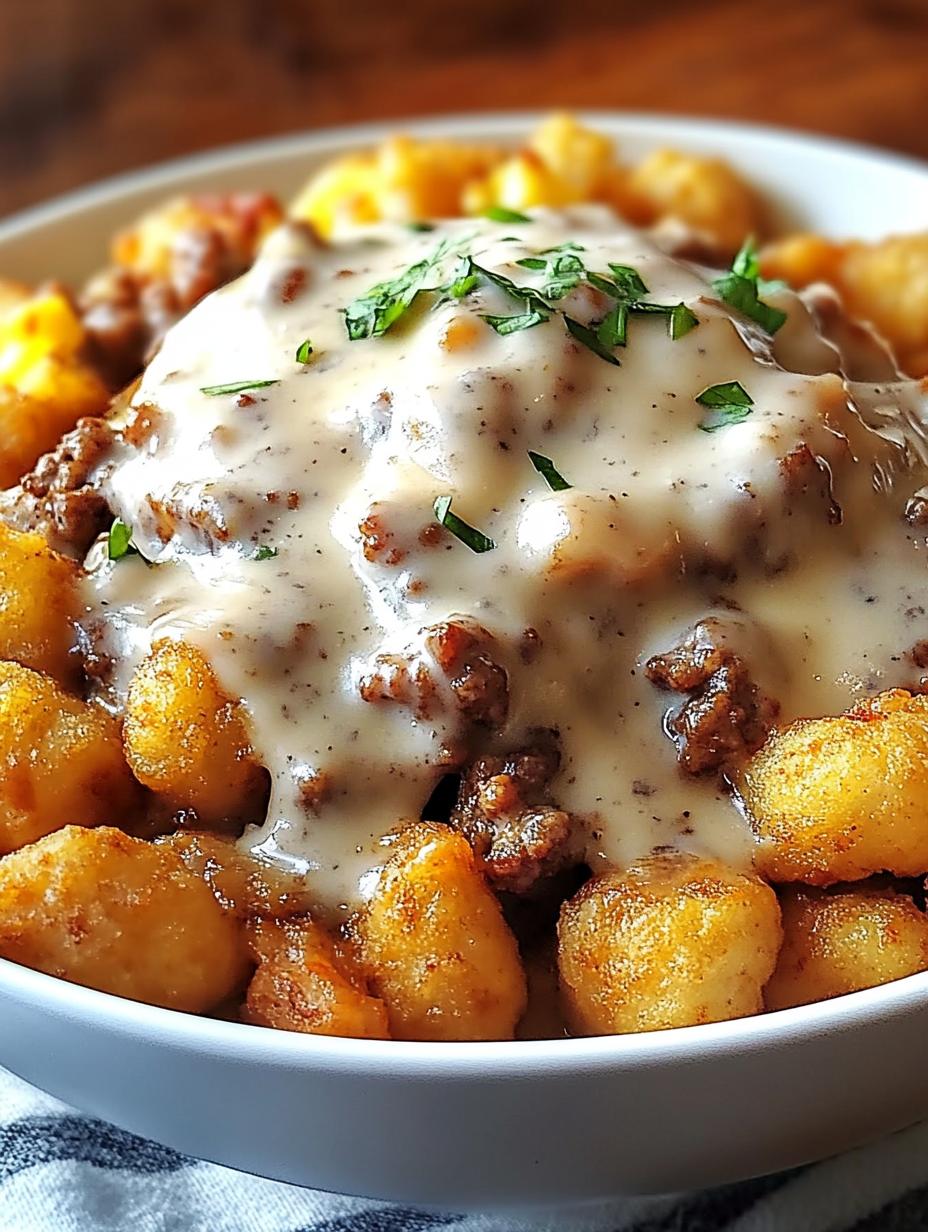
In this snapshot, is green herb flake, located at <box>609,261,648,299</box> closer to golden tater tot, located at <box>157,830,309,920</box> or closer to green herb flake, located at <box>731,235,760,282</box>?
green herb flake, located at <box>731,235,760,282</box>

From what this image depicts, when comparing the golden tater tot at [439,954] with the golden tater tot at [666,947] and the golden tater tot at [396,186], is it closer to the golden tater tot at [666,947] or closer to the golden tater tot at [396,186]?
the golden tater tot at [666,947]

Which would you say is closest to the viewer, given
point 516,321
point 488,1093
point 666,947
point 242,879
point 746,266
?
point 488,1093

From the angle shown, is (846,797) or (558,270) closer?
(846,797)

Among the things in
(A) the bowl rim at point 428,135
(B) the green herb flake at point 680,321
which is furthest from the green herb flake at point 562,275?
(A) the bowl rim at point 428,135

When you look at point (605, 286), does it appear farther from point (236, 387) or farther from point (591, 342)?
point (236, 387)

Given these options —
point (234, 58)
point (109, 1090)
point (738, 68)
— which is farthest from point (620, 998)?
point (234, 58)

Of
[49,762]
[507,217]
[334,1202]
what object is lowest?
[334,1202]

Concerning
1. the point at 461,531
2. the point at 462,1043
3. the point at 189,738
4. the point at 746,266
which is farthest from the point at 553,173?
the point at 462,1043
